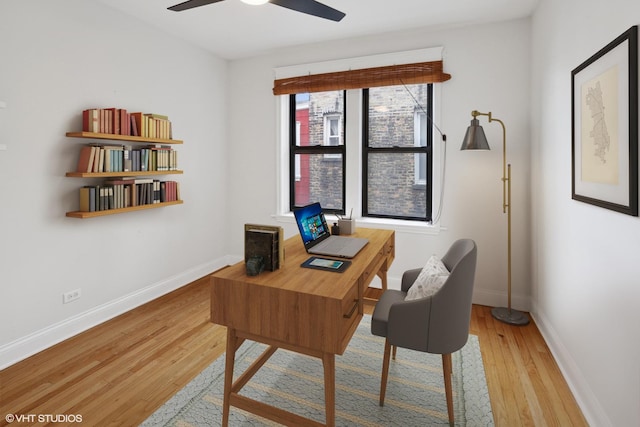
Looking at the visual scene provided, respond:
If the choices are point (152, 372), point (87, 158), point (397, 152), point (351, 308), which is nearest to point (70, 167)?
point (87, 158)

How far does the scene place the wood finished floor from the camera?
76.7 inches

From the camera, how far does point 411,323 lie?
1743 mm

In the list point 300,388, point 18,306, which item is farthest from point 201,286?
point 300,388

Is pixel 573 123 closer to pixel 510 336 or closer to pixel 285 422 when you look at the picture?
pixel 510 336

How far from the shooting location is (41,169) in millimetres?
2582

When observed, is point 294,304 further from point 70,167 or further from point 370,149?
point 370,149

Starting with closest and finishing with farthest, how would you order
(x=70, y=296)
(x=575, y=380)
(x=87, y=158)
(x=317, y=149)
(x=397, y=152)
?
(x=575, y=380) → (x=87, y=158) → (x=70, y=296) → (x=397, y=152) → (x=317, y=149)

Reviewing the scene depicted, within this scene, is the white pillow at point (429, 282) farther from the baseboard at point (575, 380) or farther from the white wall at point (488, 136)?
the white wall at point (488, 136)

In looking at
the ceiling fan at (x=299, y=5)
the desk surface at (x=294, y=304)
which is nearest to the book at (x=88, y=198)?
the ceiling fan at (x=299, y=5)

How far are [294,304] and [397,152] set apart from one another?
2.75 metres

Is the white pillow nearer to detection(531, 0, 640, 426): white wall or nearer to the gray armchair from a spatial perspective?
the gray armchair

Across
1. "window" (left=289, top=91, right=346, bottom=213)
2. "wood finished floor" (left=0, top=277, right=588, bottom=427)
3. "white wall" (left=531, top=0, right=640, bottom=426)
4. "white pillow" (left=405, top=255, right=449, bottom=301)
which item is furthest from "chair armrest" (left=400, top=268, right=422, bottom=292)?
"window" (left=289, top=91, right=346, bottom=213)

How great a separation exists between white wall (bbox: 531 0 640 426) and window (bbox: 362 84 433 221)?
1014 millimetres

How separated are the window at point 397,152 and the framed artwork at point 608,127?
1673 millimetres
